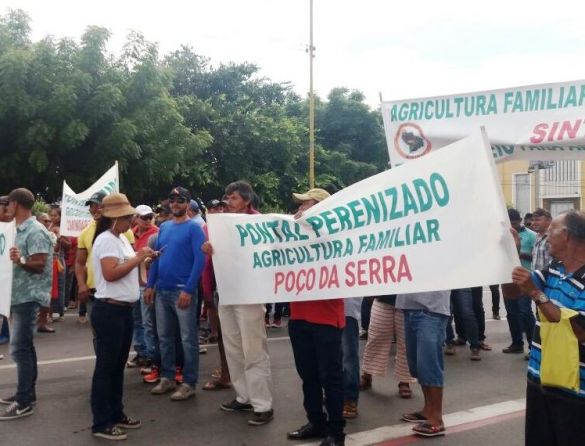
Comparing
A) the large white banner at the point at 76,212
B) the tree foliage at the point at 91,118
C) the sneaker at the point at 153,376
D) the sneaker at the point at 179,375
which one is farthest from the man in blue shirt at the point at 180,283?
the tree foliage at the point at 91,118

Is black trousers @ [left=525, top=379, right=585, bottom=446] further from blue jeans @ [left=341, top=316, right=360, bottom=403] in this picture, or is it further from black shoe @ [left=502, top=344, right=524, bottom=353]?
black shoe @ [left=502, top=344, right=524, bottom=353]

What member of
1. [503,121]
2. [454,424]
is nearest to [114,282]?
[454,424]

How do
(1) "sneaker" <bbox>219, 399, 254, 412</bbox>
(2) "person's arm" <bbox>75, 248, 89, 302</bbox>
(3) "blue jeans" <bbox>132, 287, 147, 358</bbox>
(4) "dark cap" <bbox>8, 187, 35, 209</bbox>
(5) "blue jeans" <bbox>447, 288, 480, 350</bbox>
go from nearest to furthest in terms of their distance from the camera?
(4) "dark cap" <bbox>8, 187, 35, 209</bbox> → (1) "sneaker" <bbox>219, 399, 254, 412</bbox> → (2) "person's arm" <bbox>75, 248, 89, 302</bbox> → (3) "blue jeans" <bbox>132, 287, 147, 358</bbox> → (5) "blue jeans" <bbox>447, 288, 480, 350</bbox>

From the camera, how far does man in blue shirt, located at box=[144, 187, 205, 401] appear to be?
579 centimetres

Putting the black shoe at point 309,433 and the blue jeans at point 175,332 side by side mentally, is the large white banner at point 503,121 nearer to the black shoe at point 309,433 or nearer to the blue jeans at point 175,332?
the blue jeans at point 175,332

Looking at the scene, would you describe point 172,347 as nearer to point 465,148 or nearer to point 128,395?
point 128,395

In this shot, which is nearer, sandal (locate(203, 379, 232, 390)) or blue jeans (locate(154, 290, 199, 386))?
blue jeans (locate(154, 290, 199, 386))

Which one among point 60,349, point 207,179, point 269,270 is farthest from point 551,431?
point 207,179

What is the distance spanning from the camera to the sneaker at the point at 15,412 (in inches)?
207

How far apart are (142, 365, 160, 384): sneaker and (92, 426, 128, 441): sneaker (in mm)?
1582

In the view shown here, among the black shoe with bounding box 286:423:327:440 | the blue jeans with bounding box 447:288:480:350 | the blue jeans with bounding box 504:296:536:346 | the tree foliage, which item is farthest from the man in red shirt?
the tree foliage

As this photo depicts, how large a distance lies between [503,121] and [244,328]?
2.98 m

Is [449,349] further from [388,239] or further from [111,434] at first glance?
[111,434]

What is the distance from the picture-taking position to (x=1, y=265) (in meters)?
5.27
